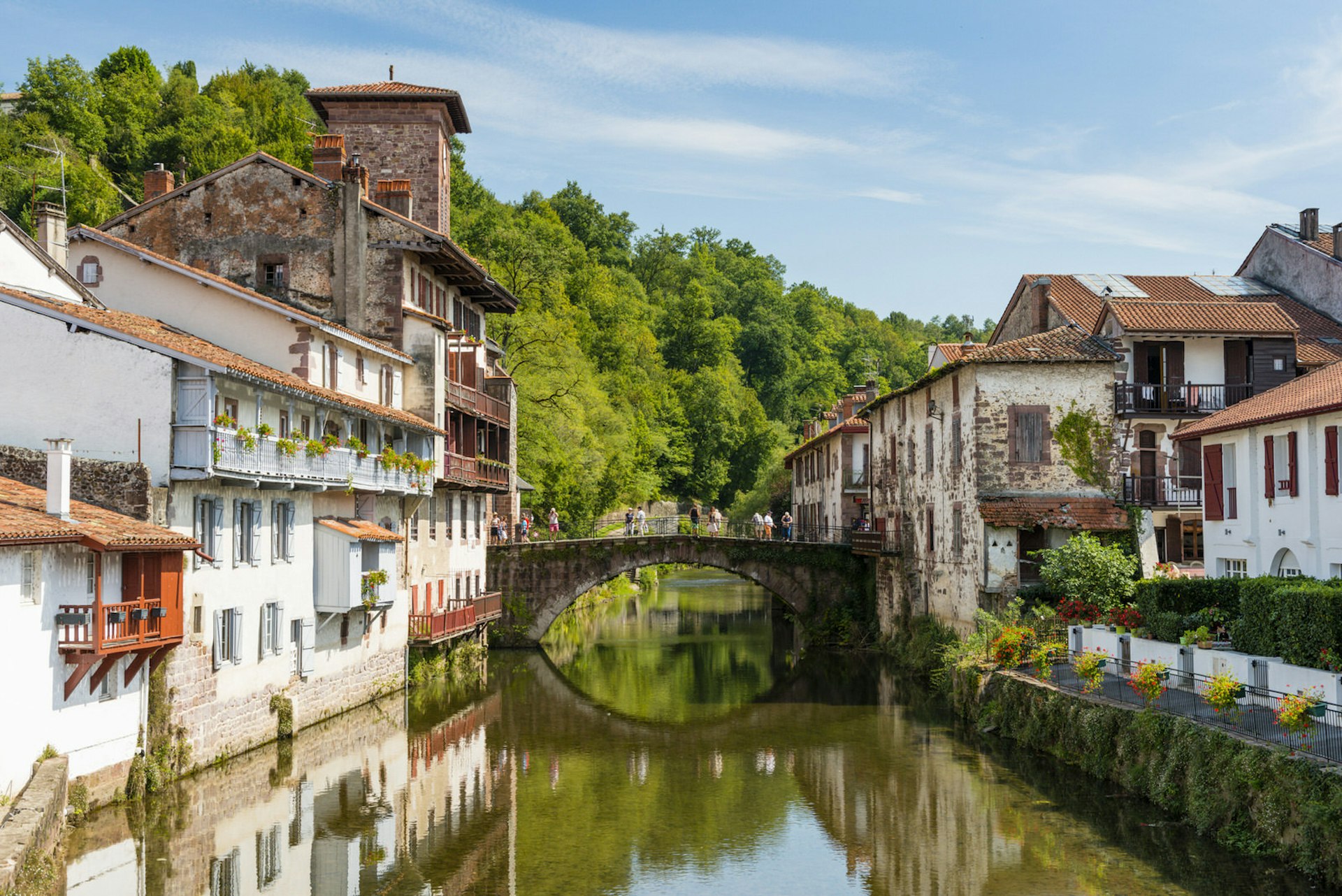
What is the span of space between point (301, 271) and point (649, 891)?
25164mm

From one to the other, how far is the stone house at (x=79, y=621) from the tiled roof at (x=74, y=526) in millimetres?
28

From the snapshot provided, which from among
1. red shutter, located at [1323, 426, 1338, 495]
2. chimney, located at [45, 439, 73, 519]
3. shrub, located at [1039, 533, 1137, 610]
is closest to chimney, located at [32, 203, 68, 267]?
chimney, located at [45, 439, 73, 519]

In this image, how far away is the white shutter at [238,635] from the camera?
85.9ft

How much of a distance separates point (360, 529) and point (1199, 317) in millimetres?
26124

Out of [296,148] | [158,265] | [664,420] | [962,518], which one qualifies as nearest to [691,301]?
[664,420]

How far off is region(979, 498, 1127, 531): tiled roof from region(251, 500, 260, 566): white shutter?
20636 mm

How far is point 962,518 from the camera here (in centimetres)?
3947

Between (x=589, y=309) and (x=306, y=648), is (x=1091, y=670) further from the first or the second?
(x=589, y=309)

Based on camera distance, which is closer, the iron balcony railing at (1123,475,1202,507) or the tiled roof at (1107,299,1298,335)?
the iron balcony railing at (1123,475,1202,507)

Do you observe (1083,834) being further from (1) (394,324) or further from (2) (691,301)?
(2) (691,301)

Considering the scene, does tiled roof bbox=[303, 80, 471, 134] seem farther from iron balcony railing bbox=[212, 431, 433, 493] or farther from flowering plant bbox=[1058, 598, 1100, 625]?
flowering plant bbox=[1058, 598, 1100, 625]

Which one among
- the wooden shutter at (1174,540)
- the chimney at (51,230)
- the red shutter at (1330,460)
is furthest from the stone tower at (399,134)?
the red shutter at (1330,460)

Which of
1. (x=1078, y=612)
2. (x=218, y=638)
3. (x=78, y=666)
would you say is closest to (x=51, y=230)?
(x=218, y=638)

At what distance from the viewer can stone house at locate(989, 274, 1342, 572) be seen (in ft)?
126
